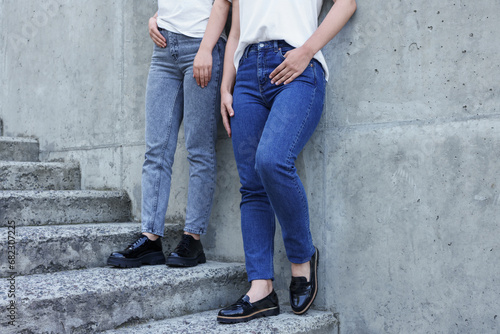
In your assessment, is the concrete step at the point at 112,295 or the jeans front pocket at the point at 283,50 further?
the jeans front pocket at the point at 283,50

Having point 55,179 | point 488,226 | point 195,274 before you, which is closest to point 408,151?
point 488,226

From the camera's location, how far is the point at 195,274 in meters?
2.25

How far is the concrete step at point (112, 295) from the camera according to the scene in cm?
173

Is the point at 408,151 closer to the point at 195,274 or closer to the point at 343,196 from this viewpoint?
the point at 343,196

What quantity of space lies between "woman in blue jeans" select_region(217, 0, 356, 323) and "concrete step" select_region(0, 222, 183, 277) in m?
0.78

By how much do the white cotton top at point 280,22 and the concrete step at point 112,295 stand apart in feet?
3.63

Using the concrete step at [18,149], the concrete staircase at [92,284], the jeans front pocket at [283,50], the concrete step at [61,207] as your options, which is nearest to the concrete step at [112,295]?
the concrete staircase at [92,284]

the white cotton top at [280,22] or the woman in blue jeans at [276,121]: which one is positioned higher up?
the white cotton top at [280,22]

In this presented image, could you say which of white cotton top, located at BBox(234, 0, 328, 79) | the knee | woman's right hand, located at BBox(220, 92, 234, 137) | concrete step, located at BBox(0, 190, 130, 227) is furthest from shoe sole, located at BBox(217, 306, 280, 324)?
concrete step, located at BBox(0, 190, 130, 227)

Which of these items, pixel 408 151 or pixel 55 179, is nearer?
pixel 408 151

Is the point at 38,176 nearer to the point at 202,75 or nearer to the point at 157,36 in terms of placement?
the point at 157,36

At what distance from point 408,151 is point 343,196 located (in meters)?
0.37

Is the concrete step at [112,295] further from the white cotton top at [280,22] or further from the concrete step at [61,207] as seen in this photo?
the white cotton top at [280,22]

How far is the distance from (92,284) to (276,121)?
102 centimetres
